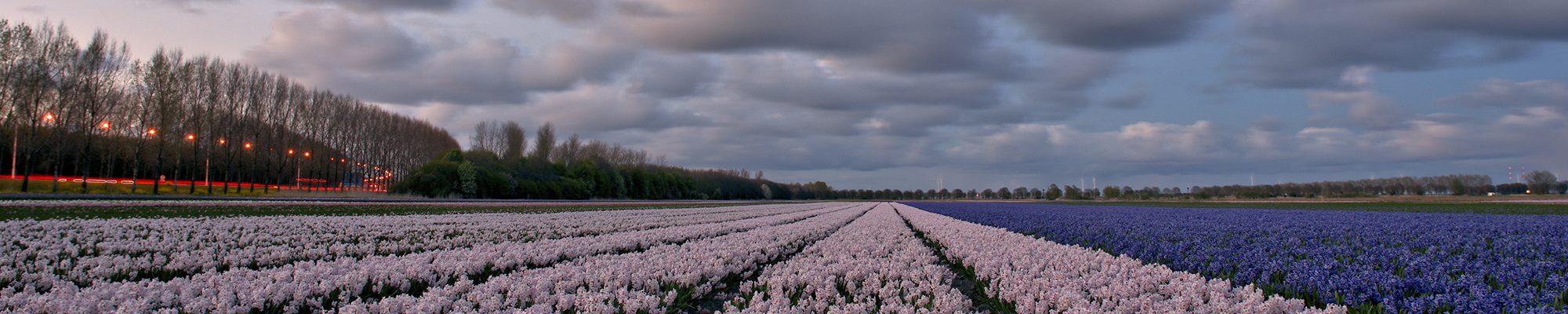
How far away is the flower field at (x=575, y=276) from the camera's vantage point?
5656mm

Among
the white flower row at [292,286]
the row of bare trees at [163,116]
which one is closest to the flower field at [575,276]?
the white flower row at [292,286]

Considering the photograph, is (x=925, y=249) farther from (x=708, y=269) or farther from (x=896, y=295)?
(x=896, y=295)

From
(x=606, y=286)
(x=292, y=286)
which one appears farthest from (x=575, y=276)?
(x=292, y=286)

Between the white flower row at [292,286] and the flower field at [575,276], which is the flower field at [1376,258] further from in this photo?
the white flower row at [292,286]

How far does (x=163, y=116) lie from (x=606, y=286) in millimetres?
61526

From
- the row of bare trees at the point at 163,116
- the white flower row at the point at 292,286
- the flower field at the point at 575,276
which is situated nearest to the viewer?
the white flower row at the point at 292,286

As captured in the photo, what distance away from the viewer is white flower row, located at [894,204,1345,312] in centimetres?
535

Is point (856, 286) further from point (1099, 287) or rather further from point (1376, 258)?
Result: point (1376, 258)

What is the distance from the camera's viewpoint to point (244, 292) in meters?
6.05

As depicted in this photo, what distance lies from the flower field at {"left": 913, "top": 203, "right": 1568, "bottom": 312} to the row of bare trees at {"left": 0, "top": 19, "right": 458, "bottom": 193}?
5764 centimetres

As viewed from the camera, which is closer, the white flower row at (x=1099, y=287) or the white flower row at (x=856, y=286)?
the white flower row at (x=1099, y=287)

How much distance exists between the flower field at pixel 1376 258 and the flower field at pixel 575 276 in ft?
1.97

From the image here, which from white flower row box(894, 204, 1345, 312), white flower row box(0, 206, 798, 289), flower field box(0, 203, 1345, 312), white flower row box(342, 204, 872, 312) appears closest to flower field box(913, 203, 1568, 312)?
flower field box(0, 203, 1345, 312)

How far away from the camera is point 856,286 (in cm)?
752
